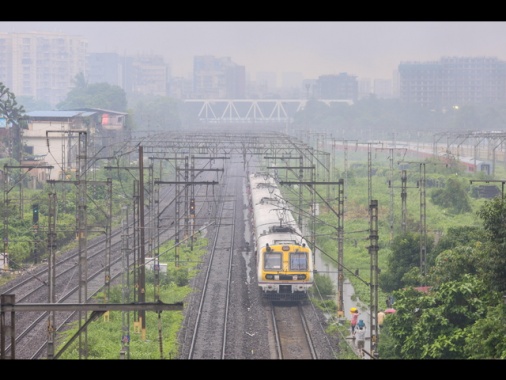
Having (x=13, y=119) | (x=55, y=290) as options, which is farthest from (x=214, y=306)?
(x=13, y=119)

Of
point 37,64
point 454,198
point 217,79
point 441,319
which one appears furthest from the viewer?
point 217,79

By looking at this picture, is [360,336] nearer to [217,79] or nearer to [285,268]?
[285,268]

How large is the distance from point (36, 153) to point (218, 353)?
2589 centimetres

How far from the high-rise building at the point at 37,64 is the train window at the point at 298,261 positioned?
9716cm

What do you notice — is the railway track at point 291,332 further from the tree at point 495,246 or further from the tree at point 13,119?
the tree at point 13,119

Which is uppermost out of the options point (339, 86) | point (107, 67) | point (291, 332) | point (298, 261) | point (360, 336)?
point (107, 67)

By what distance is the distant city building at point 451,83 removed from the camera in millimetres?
89125

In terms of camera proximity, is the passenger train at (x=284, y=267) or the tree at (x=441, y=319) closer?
the tree at (x=441, y=319)

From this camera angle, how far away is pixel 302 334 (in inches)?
538

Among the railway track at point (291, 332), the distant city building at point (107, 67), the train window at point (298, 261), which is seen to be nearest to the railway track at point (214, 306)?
the railway track at point (291, 332)

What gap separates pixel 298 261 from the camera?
15.4 metres

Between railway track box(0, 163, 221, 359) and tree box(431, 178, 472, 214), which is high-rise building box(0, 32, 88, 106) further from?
railway track box(0, 163, 221, 359)

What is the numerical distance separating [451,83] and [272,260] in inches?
3096

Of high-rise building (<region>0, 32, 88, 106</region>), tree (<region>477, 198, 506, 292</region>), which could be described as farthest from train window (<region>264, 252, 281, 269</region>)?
high-rise building (<region>0, 32, 88, 106</region>)
